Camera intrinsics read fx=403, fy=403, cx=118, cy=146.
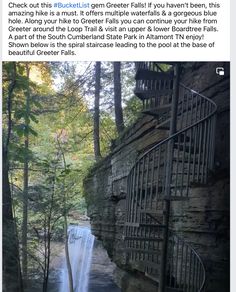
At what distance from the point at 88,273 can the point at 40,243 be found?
8.40 ft

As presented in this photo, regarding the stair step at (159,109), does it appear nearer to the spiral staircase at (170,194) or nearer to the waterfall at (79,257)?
the spiral staircase at (170,194)

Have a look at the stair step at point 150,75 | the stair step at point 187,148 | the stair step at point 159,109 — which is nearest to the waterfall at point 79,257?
the stair step at point 159,109

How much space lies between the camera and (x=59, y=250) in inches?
253

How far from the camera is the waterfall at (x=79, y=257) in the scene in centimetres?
688

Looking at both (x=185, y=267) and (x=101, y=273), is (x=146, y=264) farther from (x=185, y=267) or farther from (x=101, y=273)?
(x=101, y=273)

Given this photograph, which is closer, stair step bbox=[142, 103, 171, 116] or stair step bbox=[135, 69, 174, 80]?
stair step bbox=[135, 69, 174, 80]

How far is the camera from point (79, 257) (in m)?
7.66

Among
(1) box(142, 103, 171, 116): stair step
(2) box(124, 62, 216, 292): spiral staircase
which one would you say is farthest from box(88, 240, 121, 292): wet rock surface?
(1) box(142, 103, 171, 116): stair step

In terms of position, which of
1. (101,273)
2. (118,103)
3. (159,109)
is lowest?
(101,273)

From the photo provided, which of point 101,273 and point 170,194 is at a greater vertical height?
point 170,194

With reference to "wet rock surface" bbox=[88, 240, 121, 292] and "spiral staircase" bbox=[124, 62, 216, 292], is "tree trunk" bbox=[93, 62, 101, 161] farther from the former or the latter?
"wet rock surface" bbox=[88, 240, 121, 292]

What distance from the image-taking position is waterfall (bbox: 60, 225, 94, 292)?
22.6 ft

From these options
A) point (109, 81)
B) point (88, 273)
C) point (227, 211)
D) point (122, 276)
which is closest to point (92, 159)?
point (109, 81)

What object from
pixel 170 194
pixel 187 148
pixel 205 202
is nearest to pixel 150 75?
pixel 187 148
